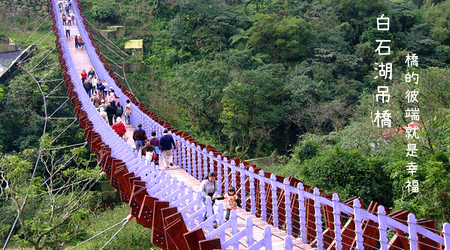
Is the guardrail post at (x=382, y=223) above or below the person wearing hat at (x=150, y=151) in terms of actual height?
above

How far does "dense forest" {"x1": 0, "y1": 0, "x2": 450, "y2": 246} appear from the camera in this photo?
1438 cm

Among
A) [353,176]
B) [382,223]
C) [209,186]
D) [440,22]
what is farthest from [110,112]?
[440,22]

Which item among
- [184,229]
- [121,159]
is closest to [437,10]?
[121,159]

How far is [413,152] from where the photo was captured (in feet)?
44.3

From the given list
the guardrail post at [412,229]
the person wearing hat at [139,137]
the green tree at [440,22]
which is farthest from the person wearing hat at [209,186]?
the green tree at [440,22]

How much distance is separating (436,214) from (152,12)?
100.0 ft

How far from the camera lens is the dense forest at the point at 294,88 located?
1438 centimetres

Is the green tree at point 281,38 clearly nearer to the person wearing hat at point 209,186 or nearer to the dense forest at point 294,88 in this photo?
the dense forest at point 294,88

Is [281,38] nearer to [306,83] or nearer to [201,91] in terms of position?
[306,83]

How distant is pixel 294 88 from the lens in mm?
27516

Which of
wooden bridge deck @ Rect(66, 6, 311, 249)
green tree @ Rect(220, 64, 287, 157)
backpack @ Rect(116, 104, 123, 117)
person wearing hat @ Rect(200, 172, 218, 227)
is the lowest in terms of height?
green tree @ Rect(220, 64, 287, 157)

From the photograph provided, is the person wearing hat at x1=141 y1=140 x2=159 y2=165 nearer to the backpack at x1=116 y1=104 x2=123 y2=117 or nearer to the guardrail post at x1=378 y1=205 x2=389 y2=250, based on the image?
the backpack at x1=116 y1=104 x2=123 y2=117

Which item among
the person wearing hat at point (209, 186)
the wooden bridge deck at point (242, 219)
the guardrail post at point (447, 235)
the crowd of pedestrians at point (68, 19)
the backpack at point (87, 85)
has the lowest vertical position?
the wooden bridge deck at point (242, 219)

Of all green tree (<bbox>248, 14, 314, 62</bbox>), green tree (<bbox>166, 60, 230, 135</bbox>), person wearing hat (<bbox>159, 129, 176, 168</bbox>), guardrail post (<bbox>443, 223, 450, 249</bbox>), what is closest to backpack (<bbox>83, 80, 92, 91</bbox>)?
green tree (<bbox>166, 60, 230, 135</bbox>)
